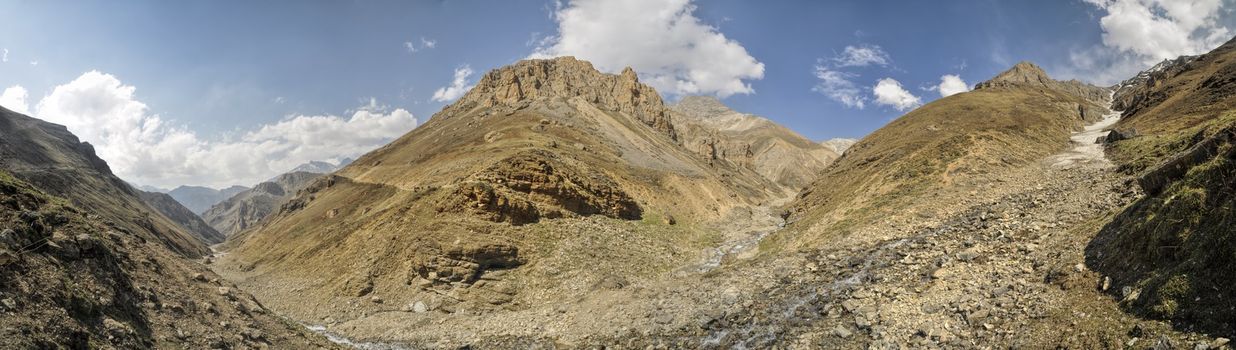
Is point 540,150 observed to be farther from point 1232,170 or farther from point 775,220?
point 1232,170

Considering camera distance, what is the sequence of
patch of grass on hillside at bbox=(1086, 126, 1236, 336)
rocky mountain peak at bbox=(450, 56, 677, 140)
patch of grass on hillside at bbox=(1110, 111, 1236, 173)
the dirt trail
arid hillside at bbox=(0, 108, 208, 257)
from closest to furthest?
patch of grass on hillside at bbox=(1086, 126, 1236, 336)
patch of grass on hillside at bbox=(1110, 111, 1236, 173)
the dirt trail
arid hillside at bbox=(0, 108, 208, 257)
rocky mountain peak at bbox=(450, 56, 677, 140)

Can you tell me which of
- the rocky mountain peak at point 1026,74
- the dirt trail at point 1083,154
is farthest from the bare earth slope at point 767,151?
the dirt trail at point 1083,154

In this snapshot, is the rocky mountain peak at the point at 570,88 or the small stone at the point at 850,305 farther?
the rocky mountain peak at the point at 570,88

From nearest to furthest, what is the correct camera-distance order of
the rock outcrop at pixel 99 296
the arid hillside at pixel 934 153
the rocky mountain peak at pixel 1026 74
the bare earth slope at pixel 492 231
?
A: 1. the rock outcrop at pixel 99 296
2. the bare earth slope at pixel 492 231
3. the arid hillside at pixel 934 153
4. the rocky mountain peak at pixel 1026 74

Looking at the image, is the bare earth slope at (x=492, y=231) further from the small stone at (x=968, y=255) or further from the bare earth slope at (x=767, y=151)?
the bare earth slope at (x=767, y=151)

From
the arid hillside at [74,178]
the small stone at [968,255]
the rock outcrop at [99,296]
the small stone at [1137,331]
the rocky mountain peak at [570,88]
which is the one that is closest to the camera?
the small stone at [1137,331]

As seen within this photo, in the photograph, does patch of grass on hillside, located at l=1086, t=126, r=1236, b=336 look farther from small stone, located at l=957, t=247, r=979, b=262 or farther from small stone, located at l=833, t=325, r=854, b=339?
small stone, located at l=833, t=325, r=854, b=339

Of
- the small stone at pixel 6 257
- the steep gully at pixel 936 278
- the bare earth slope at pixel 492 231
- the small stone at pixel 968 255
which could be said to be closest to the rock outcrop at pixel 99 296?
the small stone at pixel 6 257

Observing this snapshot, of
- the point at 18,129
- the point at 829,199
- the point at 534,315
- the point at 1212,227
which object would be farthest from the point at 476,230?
the point at 18,129

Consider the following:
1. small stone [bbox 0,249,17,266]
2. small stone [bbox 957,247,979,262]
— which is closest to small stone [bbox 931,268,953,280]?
small stone [bbox 957,247,979,262]

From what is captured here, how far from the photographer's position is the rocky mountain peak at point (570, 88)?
338 feet

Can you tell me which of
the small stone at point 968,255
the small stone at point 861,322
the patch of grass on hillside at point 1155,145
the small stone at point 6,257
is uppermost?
the patch of grass on hillside at point 1155,145

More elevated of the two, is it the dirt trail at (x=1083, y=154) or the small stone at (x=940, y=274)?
the dirt trail at (x=1083, y=154)

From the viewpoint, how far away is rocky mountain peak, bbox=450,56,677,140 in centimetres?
10294
